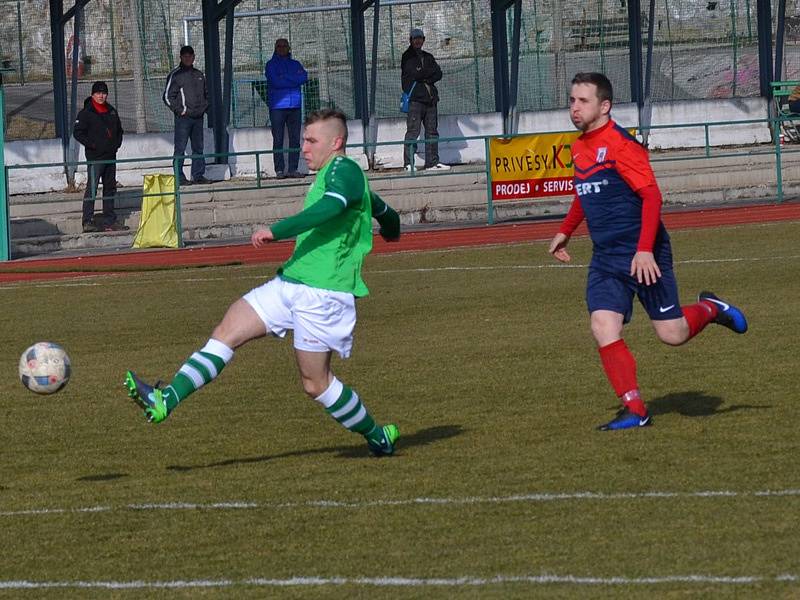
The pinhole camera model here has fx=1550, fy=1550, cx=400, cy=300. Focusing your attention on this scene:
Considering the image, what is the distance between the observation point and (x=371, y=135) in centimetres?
2852

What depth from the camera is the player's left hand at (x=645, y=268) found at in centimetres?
781

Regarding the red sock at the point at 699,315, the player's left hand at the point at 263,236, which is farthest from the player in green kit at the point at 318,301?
the red sock at the point at 699,315

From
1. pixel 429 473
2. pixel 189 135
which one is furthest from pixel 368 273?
pixel 429 473

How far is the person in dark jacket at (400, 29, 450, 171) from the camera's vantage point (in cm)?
2591

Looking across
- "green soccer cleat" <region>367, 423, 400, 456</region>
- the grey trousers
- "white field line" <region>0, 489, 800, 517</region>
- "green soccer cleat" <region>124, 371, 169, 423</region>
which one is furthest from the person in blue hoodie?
"white field line" <region>0, 489, 800, 517</region>

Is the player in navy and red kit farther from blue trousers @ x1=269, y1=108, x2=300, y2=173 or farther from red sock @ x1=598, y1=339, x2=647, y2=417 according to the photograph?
blue trousers @ x1=269, y1=108, x2=300, y2=173

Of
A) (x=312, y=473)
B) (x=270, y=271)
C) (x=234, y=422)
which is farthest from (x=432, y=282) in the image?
(x=312, y=473)

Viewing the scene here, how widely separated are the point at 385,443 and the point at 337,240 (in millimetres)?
1071

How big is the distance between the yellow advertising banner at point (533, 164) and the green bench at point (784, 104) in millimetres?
7128

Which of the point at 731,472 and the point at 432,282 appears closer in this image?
the point at 731,472

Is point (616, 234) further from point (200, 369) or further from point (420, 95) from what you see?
point (420, 95)

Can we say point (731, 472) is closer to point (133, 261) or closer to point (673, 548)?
point (673, 548)

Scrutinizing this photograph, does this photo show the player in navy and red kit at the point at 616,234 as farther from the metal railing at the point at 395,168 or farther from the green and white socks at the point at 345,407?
the metal railing at the point at 395,168

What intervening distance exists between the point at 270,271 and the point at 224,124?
932 centimetres
